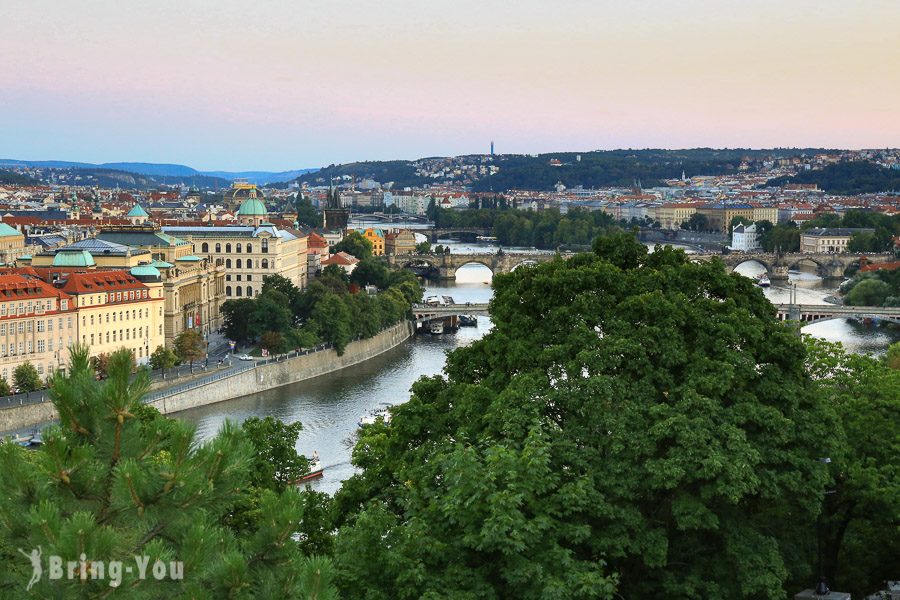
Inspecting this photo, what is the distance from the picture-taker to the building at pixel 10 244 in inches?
1850

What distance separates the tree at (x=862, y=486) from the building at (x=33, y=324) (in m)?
20.8

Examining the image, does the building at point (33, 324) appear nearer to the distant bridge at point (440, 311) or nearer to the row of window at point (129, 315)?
the row of window at point (129, 315)

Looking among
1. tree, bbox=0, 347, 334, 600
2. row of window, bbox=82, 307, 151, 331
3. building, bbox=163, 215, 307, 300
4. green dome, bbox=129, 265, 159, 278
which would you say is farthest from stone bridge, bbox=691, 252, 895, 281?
tree, bbox=0, 347, 334, 600

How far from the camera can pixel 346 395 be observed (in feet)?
112

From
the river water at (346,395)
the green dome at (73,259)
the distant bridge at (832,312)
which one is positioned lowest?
the river water at (346,395)

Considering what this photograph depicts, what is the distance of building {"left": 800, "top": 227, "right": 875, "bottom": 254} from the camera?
83000 millimetres

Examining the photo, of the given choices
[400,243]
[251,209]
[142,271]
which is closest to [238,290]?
[251,209]

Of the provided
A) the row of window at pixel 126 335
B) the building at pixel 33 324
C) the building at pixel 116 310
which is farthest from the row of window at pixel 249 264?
the building at pixel 33 324

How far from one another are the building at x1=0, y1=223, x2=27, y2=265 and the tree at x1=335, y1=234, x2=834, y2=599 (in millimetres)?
35862

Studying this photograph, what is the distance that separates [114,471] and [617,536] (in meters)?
6.39

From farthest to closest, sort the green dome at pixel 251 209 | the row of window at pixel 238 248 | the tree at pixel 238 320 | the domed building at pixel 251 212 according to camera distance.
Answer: the green dome at pixel 251 209, the domed building at pixel 251 212, the row of window at pixel 238 248, the tree at pixel 238 320

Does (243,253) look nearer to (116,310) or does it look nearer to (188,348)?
(188,348)

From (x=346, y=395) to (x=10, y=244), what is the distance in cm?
1954

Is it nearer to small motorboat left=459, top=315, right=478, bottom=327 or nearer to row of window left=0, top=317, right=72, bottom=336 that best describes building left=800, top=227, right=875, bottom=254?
small motorboat left=459, top=315, right=478, bottom=327
